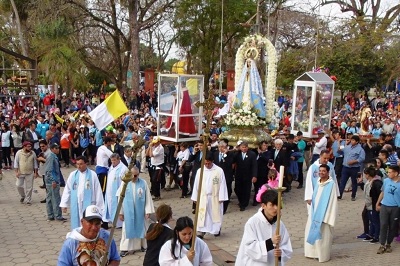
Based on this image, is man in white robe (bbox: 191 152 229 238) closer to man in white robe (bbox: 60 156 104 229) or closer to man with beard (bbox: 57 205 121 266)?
man in white robe (bbox: 60 156 104 229)

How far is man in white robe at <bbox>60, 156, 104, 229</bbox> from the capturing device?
847 centimetres

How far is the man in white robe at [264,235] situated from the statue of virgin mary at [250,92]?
31.1ft

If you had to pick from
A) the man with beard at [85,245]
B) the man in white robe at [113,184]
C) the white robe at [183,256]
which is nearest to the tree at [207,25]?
the man in white robe at [113,184]

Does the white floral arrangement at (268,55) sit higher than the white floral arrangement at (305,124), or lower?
higher

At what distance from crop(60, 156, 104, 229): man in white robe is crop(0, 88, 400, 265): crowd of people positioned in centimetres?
2

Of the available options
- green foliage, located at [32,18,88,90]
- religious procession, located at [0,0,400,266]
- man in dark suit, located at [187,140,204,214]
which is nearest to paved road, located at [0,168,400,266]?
religious procession, located at [0,0,400,266]

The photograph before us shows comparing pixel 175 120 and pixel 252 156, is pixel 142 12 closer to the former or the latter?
pixel 175 120

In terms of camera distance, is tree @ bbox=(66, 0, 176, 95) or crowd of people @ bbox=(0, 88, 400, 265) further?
tree @ bbox=(66, 0, 176, 95)

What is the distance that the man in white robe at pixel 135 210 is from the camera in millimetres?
8281

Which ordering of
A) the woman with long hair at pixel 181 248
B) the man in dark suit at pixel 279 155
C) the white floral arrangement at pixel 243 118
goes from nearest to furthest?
the woman with long hair at pixel 181 248, the man in dark suit at pixel 279 155, the white floral arrangement at pixel 243 118

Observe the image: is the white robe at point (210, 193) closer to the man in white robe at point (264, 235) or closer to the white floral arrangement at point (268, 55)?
the man in white robe at point (264, 235)

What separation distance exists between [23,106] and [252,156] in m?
16.4

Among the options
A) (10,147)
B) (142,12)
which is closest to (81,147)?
(10,147)

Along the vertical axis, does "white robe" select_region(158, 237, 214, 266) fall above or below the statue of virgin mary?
below
